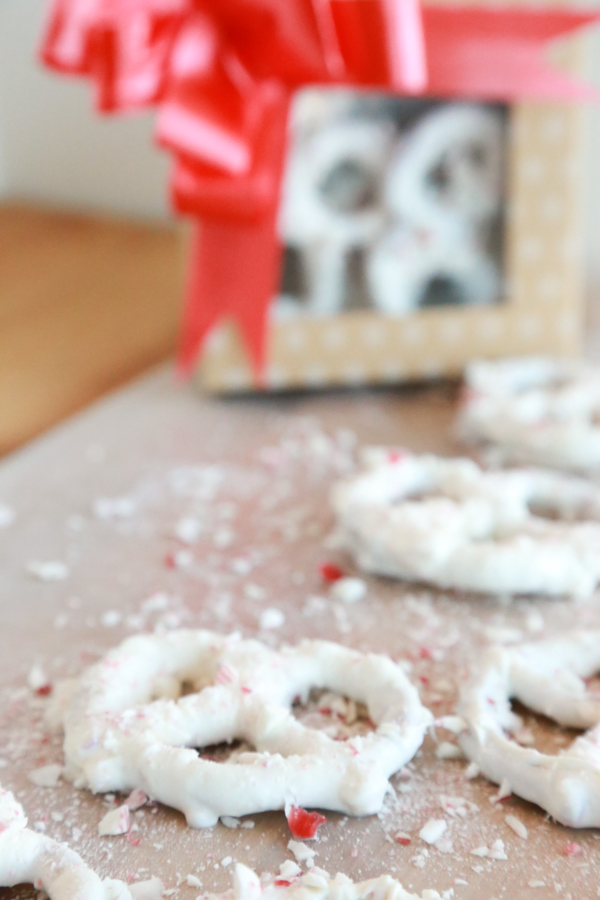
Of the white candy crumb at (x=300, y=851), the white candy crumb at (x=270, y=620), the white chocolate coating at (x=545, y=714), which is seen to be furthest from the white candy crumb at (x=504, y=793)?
the white candy crumb at (x=270, y=620)

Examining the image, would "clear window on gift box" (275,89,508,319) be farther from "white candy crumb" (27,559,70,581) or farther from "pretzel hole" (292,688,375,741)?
"pretzel hole" (292,688,375,741)

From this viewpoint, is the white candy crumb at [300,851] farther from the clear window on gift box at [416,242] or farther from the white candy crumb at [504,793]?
the clear window on gift box at [416,242]

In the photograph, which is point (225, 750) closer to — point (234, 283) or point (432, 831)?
point (432, 831)

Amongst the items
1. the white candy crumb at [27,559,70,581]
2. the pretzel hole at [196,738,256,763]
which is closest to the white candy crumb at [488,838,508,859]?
the pretzel hole at [196,738,256,763]

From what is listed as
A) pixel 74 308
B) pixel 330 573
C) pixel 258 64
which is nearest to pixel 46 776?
pixel 330 573

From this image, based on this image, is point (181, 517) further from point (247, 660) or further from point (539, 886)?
point (539, 886)
